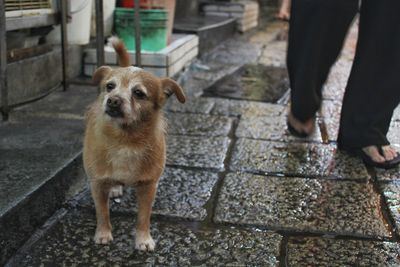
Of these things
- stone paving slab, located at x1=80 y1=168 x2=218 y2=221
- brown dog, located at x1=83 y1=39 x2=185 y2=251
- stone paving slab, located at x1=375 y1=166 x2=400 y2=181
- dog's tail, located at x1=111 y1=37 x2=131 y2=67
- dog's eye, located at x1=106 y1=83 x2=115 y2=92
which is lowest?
stone paving slab, located at x1=80 y1=168 x2=218 y2=221

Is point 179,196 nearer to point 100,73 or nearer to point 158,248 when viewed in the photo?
point 158,248

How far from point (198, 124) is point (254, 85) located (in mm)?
1436

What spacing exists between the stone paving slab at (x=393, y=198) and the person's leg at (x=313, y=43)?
71 cm

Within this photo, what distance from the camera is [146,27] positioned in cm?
450

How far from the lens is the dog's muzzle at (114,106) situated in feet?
6.15

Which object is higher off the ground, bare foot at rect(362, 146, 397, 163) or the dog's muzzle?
the dog's muzzle

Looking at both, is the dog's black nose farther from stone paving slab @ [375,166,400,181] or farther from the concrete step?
stone paving slab @ [375,166,400,181]

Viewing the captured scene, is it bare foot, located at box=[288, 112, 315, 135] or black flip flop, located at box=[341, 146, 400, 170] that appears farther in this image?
bare foot, located at box=[288, 112, 315, 135]

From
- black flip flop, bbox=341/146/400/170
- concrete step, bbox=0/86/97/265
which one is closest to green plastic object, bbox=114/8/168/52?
concrete step, bbox=0/86/97/265

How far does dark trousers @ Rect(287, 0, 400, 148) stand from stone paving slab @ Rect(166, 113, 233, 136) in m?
0.63

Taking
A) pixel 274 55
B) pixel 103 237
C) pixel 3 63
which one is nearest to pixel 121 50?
pixel 3 63

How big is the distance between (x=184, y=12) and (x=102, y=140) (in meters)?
5.34

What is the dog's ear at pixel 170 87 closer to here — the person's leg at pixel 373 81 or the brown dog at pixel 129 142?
the brown dog at pixel 129 142

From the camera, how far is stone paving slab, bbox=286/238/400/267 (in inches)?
79.0
